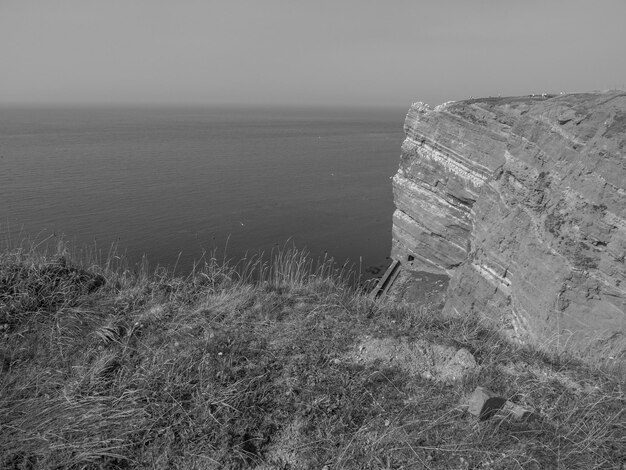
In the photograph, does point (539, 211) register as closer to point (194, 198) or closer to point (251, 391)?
point (251, 391)

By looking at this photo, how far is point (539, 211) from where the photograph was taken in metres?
14.7

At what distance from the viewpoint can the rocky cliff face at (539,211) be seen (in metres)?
11.2

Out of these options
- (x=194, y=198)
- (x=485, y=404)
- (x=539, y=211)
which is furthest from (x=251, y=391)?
(x=194, y=198)

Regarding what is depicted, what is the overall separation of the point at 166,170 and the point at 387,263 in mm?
33767

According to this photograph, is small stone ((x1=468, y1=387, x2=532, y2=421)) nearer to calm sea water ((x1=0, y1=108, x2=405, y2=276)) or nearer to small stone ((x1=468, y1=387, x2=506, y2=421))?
small stone ((x1=468, y1=387, x2=506, y2=421))

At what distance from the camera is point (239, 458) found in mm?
3469

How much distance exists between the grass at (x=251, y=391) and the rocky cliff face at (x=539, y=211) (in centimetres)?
243

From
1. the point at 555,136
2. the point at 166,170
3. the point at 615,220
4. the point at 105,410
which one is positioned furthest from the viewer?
the point at 166,170

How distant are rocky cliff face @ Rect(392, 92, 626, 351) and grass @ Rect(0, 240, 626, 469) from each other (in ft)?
7.96

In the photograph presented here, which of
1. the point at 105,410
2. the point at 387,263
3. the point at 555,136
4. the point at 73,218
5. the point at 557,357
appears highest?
the point at 555,136

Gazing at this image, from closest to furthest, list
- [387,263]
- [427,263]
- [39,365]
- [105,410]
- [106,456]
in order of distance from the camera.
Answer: [106,456]
[105,410]
[39,365]
[427,263]
[387,263]

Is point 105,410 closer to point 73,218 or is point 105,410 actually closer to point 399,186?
point 399,186

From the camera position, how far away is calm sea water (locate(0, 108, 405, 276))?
1246 inches

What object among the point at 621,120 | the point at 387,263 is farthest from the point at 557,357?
the point at 387,263
